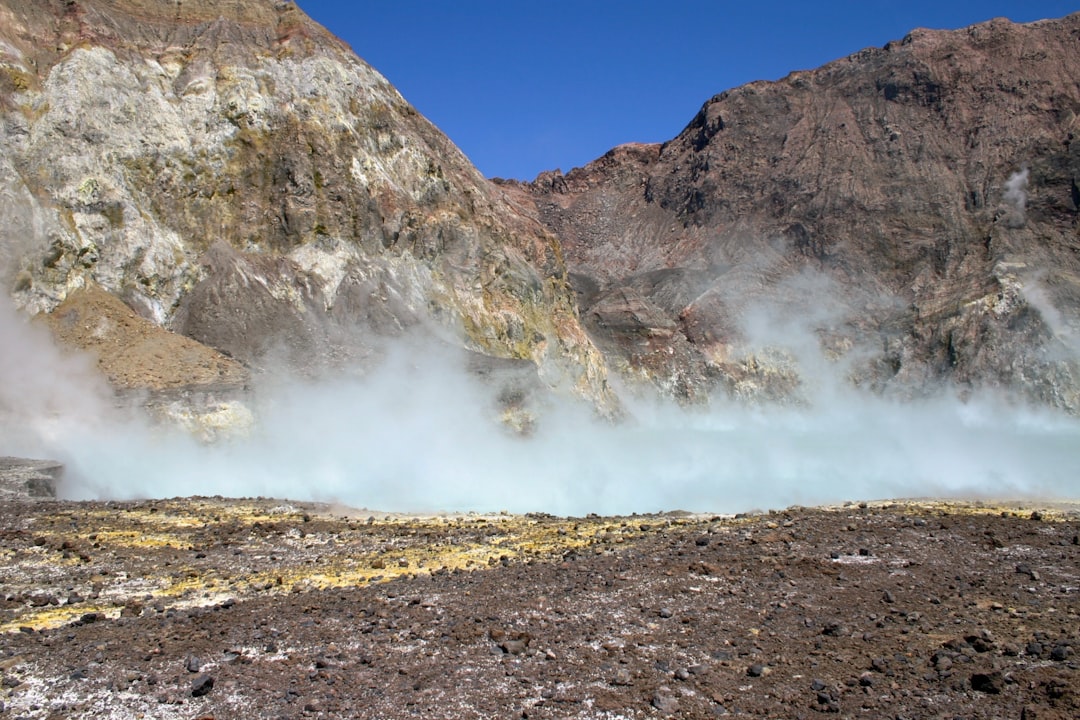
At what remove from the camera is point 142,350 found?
35.3 metres

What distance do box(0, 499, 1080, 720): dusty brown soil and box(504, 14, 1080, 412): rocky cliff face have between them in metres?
58.2

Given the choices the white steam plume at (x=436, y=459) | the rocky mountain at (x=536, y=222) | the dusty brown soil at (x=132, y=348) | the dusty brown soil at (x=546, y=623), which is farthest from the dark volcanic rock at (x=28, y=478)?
the rocky mountain at (x=536, y=222)

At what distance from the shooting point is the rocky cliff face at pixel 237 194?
39812mm

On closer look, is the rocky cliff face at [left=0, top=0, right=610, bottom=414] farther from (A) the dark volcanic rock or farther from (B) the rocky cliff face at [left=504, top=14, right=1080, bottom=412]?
(B) the rocky cliff face at [left=504, top=14, right=1080, bottom=412]

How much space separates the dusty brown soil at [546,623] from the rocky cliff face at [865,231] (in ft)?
191

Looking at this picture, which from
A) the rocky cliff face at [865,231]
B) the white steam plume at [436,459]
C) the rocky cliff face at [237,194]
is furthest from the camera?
the rocky cliff face at [865,231]

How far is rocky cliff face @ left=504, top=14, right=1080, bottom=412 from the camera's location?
2923 inches

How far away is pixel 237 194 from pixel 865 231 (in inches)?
2416

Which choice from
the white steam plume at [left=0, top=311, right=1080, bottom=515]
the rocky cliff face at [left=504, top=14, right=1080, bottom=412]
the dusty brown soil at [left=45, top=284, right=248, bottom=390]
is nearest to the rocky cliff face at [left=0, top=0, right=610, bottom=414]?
the dusty brown soil at [left=45, top=284, right=248, bottom=390]

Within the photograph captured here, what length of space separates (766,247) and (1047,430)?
101 feet

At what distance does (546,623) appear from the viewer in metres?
10.8

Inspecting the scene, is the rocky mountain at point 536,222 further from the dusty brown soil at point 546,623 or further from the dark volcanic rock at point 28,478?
the dusty brown soil at point 546,623

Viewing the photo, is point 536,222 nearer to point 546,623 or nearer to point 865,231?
point 865,231

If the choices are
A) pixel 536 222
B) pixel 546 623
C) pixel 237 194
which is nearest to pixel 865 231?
pixel 536 222
